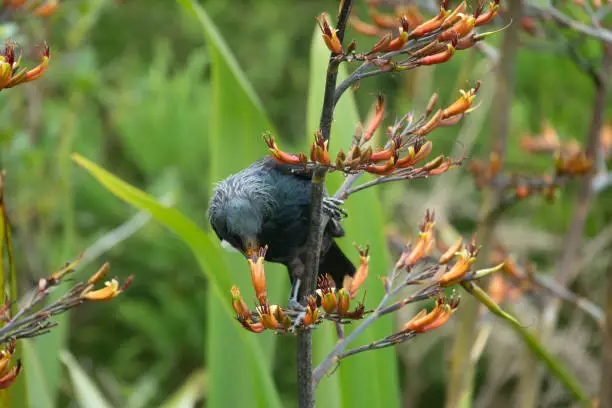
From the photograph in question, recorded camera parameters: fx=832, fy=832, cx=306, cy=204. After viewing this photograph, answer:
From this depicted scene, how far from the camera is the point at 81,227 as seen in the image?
3.17 m

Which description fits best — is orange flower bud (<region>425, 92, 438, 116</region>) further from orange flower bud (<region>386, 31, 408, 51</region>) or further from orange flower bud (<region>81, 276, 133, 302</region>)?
orange flower bud (<region>81, 276, 133, 302</region>)

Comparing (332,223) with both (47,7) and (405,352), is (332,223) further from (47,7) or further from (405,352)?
(405,352)

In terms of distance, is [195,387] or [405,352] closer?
[195,387]

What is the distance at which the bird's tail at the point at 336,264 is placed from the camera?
117 centimetres

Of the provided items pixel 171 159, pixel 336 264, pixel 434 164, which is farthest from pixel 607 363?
pixel 171 159

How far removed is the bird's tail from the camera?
117 cm

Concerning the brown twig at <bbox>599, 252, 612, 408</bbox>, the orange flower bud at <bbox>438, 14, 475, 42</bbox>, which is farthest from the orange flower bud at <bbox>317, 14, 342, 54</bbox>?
the brown twig at <bbox>599, 252, 612, 408</bbox>

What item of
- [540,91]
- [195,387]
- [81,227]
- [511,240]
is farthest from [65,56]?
[540,91]

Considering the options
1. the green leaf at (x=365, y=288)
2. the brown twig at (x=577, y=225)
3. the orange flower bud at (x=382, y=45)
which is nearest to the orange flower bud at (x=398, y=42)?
the orange flower bud at (x=382, y=45)

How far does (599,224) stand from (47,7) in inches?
92.2

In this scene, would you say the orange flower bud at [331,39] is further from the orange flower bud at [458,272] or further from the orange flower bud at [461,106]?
the orange flower bud at [458,272]

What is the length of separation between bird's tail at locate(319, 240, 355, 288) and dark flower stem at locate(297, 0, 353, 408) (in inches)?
11.0

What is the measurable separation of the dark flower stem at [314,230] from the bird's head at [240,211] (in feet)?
0.31

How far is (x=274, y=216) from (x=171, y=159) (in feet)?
7.36
